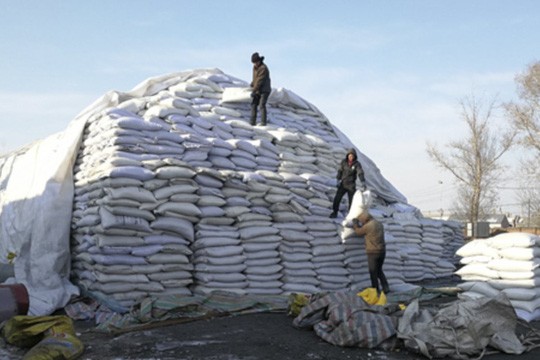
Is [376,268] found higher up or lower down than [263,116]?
lower down

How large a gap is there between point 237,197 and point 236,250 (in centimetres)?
76

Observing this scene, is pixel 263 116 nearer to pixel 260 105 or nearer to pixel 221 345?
pixel 260 105

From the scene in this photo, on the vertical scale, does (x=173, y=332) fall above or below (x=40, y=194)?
below

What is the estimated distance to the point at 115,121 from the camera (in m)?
8.77

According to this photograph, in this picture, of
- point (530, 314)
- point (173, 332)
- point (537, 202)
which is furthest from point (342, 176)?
point (537, 202)

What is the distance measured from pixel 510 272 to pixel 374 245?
1845 millimetres

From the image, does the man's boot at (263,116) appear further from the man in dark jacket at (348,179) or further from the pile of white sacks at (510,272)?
the pile of white sacks at (510,272)

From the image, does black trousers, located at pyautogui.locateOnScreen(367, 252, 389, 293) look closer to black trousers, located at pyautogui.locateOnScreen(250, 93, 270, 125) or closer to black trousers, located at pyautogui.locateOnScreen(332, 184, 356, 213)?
black trousers, located at pyautogui.locateOnScreen(332, 184, 356, 213)

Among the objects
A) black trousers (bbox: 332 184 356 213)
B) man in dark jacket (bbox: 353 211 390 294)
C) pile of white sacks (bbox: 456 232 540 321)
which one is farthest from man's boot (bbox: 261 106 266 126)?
pile of white sacks (bbox: 456 232 540 321)

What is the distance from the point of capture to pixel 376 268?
8.85 metres

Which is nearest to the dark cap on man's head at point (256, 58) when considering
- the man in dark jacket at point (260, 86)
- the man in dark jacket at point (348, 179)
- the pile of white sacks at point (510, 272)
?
the man in dark jacket at point (260, 86)

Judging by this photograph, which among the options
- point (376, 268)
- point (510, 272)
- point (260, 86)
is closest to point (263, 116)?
point (260, 86)

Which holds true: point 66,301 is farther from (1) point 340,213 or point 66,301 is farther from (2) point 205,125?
(1) point 340,213

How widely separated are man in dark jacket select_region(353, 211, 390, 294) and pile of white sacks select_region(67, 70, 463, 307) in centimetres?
35
